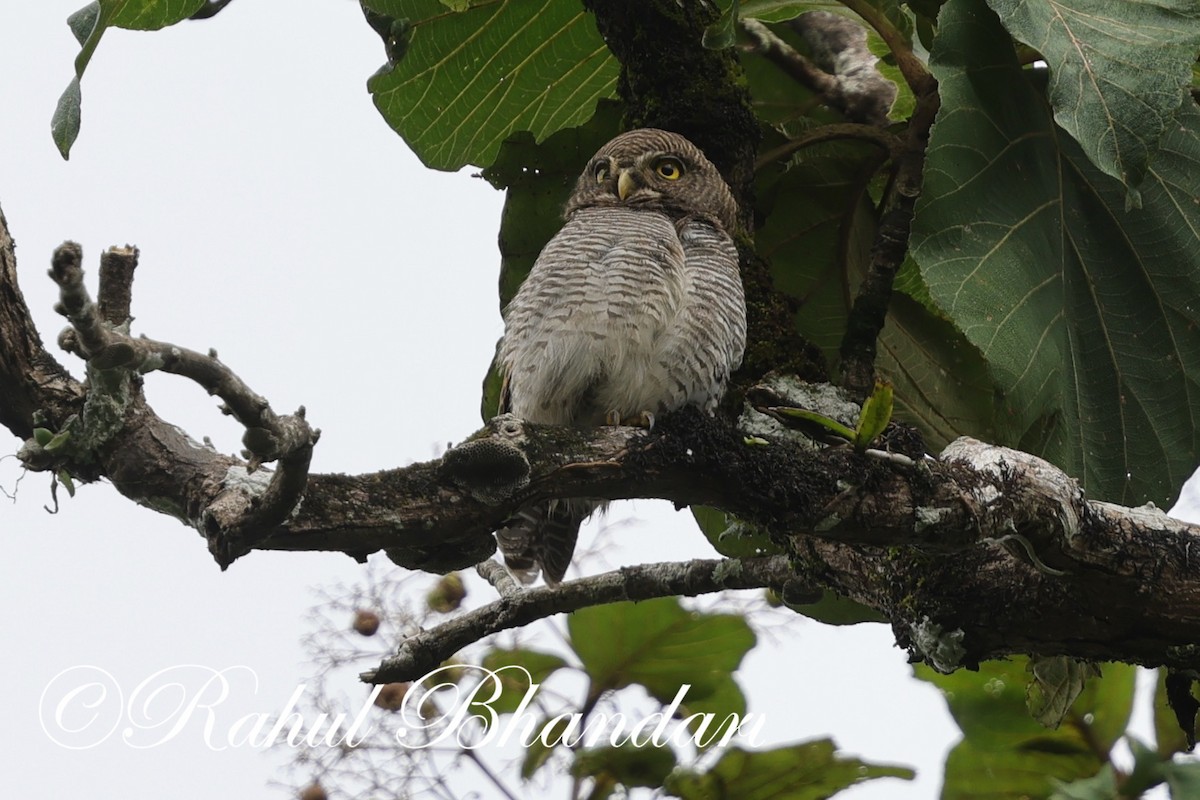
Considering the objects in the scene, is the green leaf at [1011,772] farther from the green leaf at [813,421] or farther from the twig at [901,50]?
the twig at [901,50]

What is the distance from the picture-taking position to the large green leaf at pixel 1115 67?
2205 millimetres

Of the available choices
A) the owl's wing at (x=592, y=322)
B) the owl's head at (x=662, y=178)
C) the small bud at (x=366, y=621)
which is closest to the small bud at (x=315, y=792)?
the small bud at (x=366, y=621)

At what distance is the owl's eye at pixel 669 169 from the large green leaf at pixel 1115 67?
1011 millimetres

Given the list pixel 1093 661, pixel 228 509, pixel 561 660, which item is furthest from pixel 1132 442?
pixel 228 509

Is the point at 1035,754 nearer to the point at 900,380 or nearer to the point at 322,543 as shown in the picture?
the point at 900,380

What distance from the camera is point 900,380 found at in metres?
3.43

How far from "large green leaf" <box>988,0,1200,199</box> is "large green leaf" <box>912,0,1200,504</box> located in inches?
9.4

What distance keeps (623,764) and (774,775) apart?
31 centimetres

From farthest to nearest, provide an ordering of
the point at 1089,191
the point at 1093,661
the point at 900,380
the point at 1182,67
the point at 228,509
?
the point at 900,380 < the point at 1089,191 < the point at 1093,661 < the point at 1182,67 < the point at 228,509

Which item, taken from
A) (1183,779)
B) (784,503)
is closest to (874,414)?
(784,503)

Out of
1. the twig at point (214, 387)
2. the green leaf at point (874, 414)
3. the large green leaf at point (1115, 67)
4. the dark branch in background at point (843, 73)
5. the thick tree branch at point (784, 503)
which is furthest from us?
the dark branch in background at point (843, 73)

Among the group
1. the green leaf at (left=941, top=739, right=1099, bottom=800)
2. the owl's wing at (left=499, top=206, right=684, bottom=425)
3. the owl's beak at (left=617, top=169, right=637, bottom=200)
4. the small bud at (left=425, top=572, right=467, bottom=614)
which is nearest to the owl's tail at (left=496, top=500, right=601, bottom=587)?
the small bud at (left=425, top=572, right=467, bottom=614)

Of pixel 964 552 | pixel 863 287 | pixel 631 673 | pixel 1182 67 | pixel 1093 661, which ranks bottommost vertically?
pixel 1093 661

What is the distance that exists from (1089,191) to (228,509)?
6.46ft
